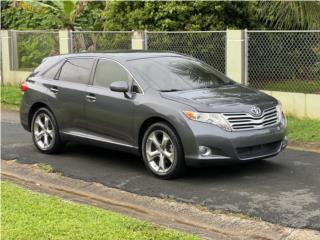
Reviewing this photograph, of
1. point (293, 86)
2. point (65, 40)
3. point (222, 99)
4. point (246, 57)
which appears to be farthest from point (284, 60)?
point (65, 40)

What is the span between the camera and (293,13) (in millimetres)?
12805

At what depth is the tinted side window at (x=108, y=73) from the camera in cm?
809

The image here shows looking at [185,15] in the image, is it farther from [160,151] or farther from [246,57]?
[160,151]

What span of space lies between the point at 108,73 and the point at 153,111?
1.21 m

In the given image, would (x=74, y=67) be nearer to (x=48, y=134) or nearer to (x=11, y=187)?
(x=48, y=134)

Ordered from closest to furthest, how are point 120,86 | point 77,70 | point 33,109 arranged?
point 120,86
point 77,70
point 33,109

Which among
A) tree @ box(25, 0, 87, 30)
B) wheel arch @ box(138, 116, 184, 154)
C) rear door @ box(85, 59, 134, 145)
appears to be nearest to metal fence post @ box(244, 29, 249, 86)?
rear door @ box(85, 59, 134, 145)

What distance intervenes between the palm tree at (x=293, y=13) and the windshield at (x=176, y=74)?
4.67m

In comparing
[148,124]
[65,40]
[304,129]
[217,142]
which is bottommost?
[304,129]

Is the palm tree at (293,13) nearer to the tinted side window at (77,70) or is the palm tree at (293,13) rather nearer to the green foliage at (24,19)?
the tinted side window at (77,70)

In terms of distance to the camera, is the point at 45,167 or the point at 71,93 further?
the point at 71,93

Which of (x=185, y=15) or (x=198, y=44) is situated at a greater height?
(x=185, y=15)

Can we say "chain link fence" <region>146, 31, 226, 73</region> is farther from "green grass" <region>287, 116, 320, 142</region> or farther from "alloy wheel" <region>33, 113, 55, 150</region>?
"alloy wheel" <region>33, 113, 55, 150</region>

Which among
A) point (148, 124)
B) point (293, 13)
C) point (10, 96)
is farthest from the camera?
point (10, 96)
